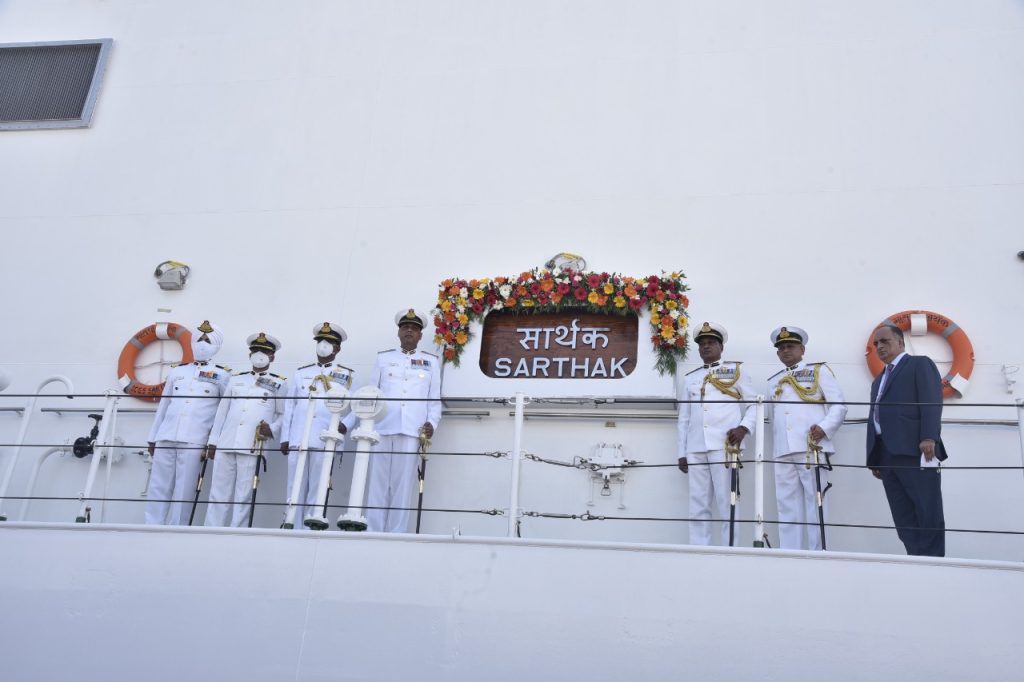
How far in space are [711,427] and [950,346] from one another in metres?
1.25

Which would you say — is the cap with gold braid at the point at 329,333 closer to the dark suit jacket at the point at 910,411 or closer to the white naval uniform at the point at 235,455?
the white naval uniform at the point at 235,455

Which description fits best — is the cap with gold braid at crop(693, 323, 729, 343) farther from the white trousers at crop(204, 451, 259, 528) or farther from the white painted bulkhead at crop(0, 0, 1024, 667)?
the white trousers at crop(204, 451, 259, 528)

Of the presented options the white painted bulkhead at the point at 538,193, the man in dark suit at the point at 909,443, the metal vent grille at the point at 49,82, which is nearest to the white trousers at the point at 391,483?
the white painted bulkhead at the point at 538,193

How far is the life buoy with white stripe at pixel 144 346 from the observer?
5297 mm

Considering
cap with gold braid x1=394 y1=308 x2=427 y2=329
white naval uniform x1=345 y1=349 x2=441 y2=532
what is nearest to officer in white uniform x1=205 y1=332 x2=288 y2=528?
white naval uniform x1=345 y1=349 x2=441 y2=532

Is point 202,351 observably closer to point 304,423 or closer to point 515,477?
point 304,423

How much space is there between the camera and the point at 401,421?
458 cm

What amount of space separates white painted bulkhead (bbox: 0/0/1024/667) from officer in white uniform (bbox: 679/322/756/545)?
237 millimetres

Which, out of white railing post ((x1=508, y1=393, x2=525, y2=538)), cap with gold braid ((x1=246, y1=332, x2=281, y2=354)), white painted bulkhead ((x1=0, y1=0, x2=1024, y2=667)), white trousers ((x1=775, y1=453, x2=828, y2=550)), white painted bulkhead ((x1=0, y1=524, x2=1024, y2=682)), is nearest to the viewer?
white painted bulkhead ((x1=0, y1=524, x2=1024, y2=682))

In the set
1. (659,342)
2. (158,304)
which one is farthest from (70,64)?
(659,342)

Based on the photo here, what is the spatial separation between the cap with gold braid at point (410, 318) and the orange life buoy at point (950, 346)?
6.85 feet

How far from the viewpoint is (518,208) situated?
547cm

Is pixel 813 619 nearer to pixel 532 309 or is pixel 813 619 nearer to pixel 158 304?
pixel 532 309

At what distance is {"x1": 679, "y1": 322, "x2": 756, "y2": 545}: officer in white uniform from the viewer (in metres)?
4.34
